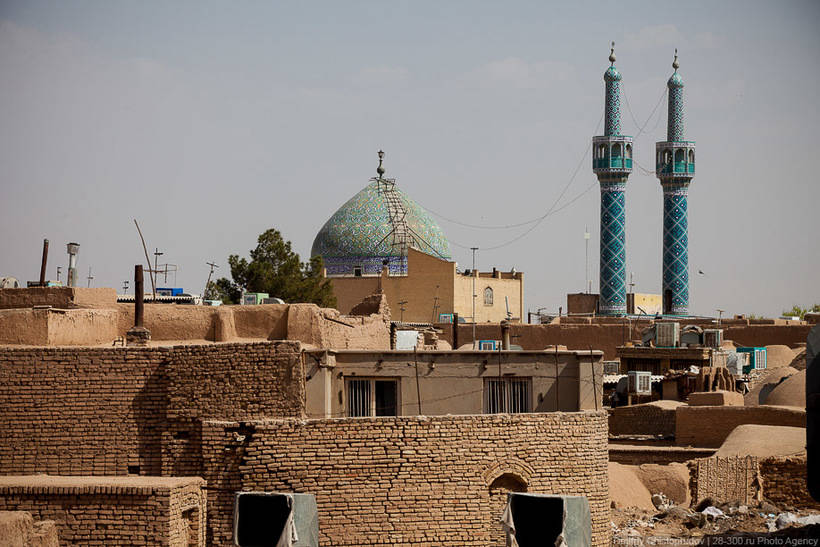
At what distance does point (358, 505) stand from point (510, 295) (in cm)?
2951

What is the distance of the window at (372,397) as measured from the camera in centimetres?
1320

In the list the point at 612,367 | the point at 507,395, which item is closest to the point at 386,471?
the point at 507,395

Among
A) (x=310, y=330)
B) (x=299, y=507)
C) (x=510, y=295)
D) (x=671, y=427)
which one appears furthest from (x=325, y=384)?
(x=510, y=295)

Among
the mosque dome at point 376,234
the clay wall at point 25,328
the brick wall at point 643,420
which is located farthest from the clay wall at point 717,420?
the mosque dome at point 376,234

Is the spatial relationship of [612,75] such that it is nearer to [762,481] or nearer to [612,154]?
[612,154]

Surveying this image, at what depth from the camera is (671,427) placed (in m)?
20.7

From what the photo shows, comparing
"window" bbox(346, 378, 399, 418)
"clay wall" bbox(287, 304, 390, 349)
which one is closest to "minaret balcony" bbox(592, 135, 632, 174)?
"clay wall" bbox(287, 304, 390, 349)

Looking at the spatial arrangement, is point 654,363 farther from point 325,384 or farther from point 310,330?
point 325,384

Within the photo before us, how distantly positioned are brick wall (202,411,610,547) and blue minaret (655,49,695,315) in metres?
35.9

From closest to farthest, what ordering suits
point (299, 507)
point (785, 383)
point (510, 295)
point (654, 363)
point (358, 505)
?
point (299, 507), point (358, 505), point (785, 383), point (654, 363), point (510, 295)

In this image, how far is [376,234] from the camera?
140ft

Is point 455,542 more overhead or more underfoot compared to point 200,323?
more underfoot

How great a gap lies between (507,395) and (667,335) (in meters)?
14.7

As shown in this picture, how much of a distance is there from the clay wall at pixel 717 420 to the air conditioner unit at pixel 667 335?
24.7ft
